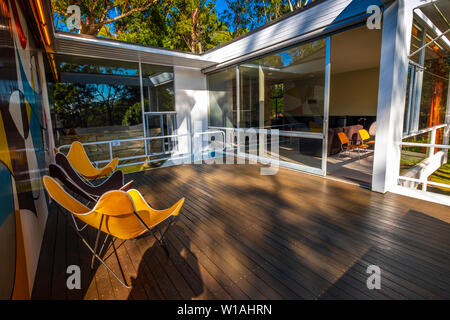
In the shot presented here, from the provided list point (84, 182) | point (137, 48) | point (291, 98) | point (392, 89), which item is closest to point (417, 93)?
point (392, 89)

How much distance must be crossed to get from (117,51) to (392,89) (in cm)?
554

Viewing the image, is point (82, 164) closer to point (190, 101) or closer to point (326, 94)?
point (190, 101)

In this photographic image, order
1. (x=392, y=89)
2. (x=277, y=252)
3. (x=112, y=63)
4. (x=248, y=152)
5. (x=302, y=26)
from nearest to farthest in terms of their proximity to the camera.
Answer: (x=277, y=252) < (x=392, y=89) < (x=302, y=26) < (x=112, y=63) < (x=248, y=152)

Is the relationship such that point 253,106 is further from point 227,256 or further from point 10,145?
point 10,145

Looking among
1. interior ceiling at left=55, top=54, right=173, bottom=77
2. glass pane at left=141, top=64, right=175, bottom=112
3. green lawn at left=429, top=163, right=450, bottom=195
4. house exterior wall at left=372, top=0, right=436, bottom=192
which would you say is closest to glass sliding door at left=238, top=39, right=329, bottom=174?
house exterior wall at left=372, top=0, right=436, bottom=192

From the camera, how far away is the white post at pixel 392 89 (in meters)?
3.60

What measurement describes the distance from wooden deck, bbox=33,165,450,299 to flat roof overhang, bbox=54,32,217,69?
3.46m

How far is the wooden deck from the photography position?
6.30ft

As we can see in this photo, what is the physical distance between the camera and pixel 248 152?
Answer: 694cm

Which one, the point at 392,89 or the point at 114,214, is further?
the point at 392,89

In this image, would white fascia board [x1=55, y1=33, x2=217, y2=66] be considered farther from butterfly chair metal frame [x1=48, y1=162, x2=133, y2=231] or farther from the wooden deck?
the wooden deck

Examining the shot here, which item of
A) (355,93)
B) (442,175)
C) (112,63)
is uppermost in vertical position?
(112,63)

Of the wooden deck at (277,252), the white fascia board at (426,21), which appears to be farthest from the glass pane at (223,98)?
the white fascia board at (426,21)

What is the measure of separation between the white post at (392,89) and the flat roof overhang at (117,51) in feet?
15.0
